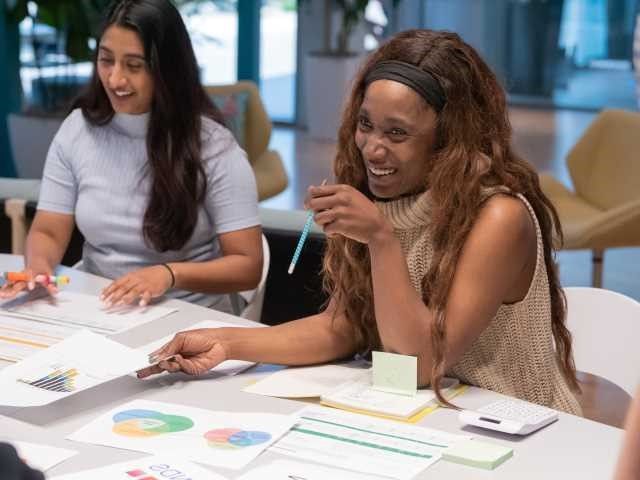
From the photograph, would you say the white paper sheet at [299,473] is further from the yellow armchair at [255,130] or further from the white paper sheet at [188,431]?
the yellow armchair at [255,130]

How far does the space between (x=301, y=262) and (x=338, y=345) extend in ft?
4.27

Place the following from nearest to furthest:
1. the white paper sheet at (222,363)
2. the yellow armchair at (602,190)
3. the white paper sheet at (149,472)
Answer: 1. the white paper sheet at (149,472)
2. the white paper sheet at (222,363)
3. the yellow armchair at (602,190)

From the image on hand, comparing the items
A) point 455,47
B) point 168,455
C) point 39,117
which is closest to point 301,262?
point 455,47

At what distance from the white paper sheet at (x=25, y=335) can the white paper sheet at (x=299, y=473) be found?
0.75 metres

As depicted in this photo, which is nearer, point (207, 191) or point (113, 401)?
point (113, 401)

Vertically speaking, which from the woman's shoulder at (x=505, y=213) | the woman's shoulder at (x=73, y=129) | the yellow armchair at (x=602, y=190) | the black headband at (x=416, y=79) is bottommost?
the yellow armchair at (x=602, y=190)

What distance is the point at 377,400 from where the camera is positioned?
2.19 meters

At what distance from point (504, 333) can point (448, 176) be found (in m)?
0.35

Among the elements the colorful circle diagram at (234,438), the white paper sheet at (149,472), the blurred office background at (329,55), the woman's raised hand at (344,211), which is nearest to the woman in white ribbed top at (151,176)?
the woman's raised hand at (344,211)

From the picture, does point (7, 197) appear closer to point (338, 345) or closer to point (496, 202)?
point (338, 345)

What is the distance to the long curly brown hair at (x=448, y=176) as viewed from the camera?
231 cm

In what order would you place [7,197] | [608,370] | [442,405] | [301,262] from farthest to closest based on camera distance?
[7,197]
[301,262]
[608,370]
[442,405]

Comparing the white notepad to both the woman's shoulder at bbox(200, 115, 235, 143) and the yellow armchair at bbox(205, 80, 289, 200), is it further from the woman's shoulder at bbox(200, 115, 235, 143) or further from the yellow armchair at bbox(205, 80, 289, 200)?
the yellow armchair at bbox(205, 80, 289, 200)

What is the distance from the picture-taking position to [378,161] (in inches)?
92.9
